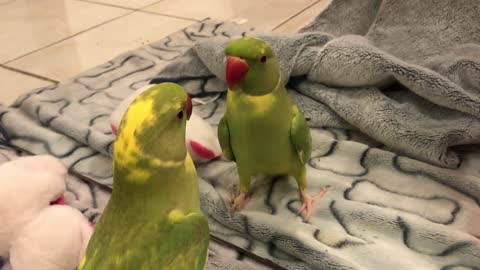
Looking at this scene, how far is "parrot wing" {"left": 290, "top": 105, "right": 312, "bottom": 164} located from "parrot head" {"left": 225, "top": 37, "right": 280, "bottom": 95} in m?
0.05

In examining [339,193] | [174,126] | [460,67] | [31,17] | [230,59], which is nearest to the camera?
[174,126]

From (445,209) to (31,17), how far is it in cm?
110

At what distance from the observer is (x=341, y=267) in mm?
529

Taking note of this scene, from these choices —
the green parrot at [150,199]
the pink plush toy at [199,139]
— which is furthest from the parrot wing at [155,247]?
the pink plush toy at [199,139]

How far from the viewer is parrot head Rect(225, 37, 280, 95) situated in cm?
52

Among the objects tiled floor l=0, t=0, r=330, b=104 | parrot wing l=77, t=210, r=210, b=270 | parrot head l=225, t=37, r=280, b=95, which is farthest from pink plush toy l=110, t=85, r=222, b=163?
tiled floor l=0, t=0, r=330, b=104

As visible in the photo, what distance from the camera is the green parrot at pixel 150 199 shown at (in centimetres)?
40

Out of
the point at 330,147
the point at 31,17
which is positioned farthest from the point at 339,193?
the point at 31,17

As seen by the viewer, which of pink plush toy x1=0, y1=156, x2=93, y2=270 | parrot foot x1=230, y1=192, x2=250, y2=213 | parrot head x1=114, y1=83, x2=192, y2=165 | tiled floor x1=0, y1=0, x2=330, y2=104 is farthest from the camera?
tiled floor x1=0, y1=0, x2=330, y2=104

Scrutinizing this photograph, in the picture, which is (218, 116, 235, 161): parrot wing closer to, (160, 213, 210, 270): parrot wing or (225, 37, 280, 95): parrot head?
(225, 37, 280, 95): parrot head

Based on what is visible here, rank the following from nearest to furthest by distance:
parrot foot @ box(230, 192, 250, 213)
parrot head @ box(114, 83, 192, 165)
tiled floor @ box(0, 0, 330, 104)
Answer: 1. parrot head @ box(114, 83, 192, 165)
2. parrot foot @ box(230, 192, 250, 213)
3. tiled floor @ box(0, 0, 330, 104)

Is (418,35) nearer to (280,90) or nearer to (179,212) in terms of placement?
(280,90)

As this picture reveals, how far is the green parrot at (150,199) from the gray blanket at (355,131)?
0.18 metres

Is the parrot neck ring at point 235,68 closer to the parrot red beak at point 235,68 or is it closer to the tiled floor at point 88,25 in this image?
the parrot red beak at point 235,68
